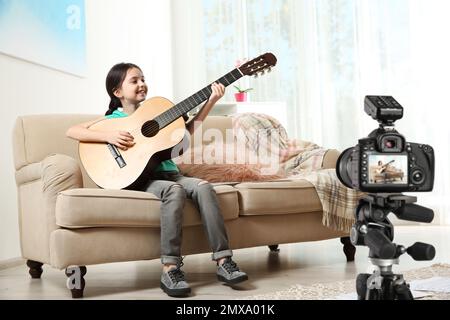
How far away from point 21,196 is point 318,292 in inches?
51.0

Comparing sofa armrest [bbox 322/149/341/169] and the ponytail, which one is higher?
the ponytail

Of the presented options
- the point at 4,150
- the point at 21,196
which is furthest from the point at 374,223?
the point at 4,150

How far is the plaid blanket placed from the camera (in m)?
2.61

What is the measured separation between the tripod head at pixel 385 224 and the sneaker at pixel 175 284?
917mm

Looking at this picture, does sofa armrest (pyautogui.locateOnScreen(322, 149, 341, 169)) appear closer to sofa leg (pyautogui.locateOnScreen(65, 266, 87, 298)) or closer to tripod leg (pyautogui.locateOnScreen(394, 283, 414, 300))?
sofa leg (pyautogui.locateOnScreen(65, 266, 87, 298))

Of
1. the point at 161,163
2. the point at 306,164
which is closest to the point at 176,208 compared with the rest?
the point at 161,163

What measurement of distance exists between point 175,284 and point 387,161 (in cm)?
107

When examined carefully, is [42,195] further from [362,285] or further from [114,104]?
[362,285]

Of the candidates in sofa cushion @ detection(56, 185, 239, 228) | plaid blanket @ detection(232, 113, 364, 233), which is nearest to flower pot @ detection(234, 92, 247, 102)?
plaid blanket @ detection(232, 113, 364, 233)

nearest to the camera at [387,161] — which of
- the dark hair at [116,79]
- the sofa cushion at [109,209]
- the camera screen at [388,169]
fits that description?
the camera screen at [388,169]

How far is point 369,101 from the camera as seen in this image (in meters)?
1.28

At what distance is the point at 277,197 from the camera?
8.19ft
